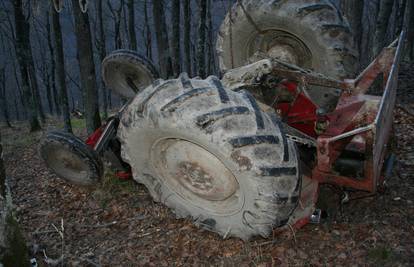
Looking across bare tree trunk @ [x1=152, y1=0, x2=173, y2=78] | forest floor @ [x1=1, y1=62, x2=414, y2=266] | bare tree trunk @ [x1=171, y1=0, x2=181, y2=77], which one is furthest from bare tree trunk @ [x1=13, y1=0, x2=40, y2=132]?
forest floor @ [x1=1, y1=62, x2=414, y2=266]

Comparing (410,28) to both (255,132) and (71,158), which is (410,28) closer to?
(255,132)

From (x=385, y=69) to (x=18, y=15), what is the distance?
1192cm

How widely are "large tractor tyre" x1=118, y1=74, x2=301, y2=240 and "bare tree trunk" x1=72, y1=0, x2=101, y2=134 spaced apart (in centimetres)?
284

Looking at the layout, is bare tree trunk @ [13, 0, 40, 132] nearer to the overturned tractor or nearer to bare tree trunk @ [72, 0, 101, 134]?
bare tree trunk @ [72, 0, 101, 134]

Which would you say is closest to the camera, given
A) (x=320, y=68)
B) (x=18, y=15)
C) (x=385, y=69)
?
(x=385, y=69)

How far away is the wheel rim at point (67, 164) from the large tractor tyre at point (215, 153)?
2.43 ft

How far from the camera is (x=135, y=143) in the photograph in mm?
3238

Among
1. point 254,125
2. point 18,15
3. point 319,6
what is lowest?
point 254,125

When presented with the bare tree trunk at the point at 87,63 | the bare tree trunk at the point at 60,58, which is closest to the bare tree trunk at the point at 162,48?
the bare tree trunk at the point at 60,58

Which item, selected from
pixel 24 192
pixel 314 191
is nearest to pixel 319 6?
pixel 314 191

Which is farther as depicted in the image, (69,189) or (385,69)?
(69,189)

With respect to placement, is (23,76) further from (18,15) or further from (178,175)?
(178,175)

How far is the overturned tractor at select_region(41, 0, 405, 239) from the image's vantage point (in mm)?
2660

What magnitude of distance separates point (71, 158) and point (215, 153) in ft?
6.18
